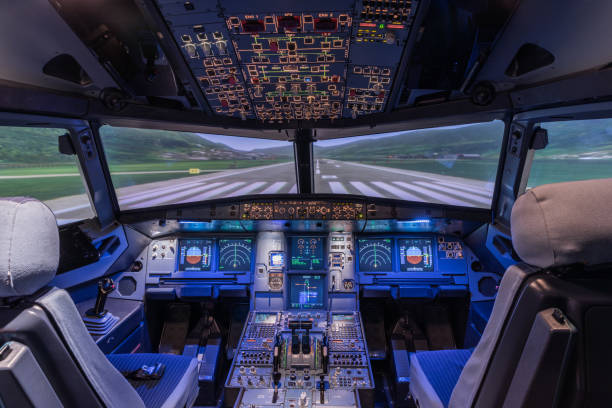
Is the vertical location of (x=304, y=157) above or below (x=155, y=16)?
below

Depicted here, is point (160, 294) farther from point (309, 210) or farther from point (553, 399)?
point (553, 399)

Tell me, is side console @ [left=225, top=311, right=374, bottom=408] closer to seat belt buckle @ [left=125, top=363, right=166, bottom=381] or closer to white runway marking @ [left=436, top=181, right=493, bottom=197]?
seat belt buckle @ [left=125, top=363, right=166, bottom=381]

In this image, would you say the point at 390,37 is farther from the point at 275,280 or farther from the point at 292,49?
the point at 275,280

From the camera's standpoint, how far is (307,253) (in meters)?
3.30

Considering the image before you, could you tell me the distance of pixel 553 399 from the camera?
2.65ft

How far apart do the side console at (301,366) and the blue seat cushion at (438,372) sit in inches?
27.5

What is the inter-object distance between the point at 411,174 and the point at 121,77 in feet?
11.8

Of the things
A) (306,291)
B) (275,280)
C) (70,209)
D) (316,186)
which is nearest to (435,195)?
(316,186)

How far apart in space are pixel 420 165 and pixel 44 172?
4098 millimetres

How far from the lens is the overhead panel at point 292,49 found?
1.56 meters

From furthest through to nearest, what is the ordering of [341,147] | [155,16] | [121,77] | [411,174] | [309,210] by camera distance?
[411,174]
[341,147]
[309,210]
[121,77]
[155,16]

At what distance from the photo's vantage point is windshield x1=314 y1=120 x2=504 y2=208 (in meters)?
2.99

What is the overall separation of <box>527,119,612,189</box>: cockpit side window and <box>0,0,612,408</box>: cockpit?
0.02 meters

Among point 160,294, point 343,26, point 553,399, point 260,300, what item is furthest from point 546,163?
point 160,294
